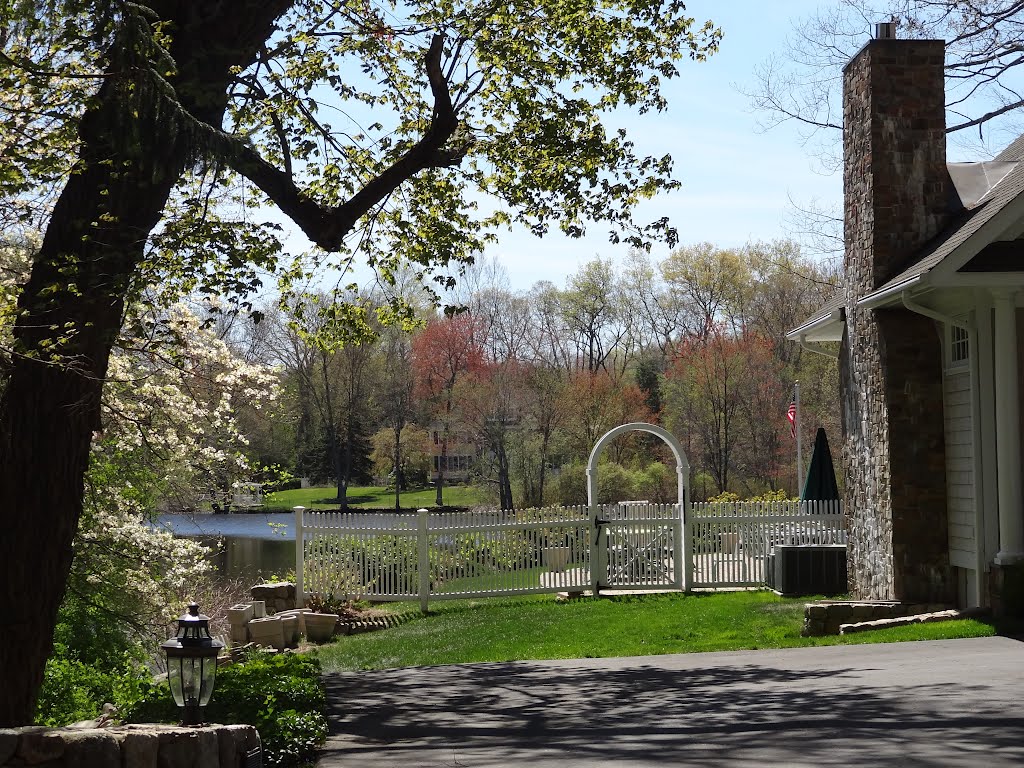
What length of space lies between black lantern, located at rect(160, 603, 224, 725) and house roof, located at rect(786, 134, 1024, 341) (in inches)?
308

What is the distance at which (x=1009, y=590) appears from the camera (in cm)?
1007

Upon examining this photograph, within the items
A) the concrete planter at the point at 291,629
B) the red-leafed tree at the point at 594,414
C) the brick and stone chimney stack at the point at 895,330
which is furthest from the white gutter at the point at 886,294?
the red-leafed tree at the point at 594,414

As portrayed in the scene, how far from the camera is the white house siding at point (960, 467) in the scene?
11383 millimetres

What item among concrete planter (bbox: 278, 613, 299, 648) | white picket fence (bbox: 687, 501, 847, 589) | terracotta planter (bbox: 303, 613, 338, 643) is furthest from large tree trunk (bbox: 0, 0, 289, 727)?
white picket fence (bbox: 687, 501, 847, 589)

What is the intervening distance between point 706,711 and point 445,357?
118 ft

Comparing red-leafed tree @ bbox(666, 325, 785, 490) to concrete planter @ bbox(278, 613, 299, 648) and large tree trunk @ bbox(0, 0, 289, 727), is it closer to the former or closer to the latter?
concrete planter @ bbox(278, 613, 299, 648)

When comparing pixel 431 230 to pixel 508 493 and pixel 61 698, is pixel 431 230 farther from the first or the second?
pixel 508 493

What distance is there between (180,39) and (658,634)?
8.02m

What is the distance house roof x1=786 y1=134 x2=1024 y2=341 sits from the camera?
10.2 metres

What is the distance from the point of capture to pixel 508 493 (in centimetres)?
3791

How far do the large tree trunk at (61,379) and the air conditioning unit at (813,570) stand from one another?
971 cm

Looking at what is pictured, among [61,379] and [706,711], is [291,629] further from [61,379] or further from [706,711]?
[706,711]

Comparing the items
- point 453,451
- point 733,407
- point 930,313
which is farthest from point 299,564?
point 453,451

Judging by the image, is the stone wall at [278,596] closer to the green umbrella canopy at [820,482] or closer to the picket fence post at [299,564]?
the picket fence post at [299,564]
